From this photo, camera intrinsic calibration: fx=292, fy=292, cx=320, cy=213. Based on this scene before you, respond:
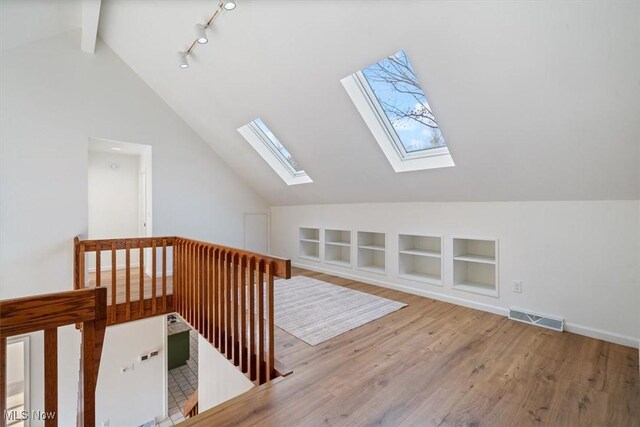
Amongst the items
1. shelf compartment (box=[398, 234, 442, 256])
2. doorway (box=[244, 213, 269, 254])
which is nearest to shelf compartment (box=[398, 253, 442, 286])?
shelf compartment (box=[398, 234, 442, 256])

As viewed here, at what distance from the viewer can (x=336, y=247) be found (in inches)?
214

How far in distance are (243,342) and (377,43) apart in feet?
8.51

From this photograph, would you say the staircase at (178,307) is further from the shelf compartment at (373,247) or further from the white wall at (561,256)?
the white wall at (561,256)

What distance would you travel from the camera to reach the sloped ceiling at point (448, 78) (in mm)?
1811

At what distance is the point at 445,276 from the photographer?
359cm

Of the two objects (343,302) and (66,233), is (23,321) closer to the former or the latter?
(343,302)

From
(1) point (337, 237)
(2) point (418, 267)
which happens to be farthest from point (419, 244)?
(1) point (337, 237)

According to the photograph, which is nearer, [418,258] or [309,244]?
[418,258]

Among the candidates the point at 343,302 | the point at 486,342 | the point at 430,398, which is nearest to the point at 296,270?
the point at 343,302

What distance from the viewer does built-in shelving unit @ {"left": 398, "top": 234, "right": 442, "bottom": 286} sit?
3.98 metres

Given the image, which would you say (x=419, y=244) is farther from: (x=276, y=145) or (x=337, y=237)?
(x=276, y=145)

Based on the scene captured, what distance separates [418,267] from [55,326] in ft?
13.4

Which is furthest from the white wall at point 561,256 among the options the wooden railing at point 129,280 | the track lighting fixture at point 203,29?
the wooden railing at point 129,280

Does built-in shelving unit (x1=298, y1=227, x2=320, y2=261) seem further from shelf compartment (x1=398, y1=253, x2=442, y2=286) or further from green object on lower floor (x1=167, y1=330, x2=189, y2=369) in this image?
green object on lower floor (x1=167, y1=330, x2=189, y2=369)
